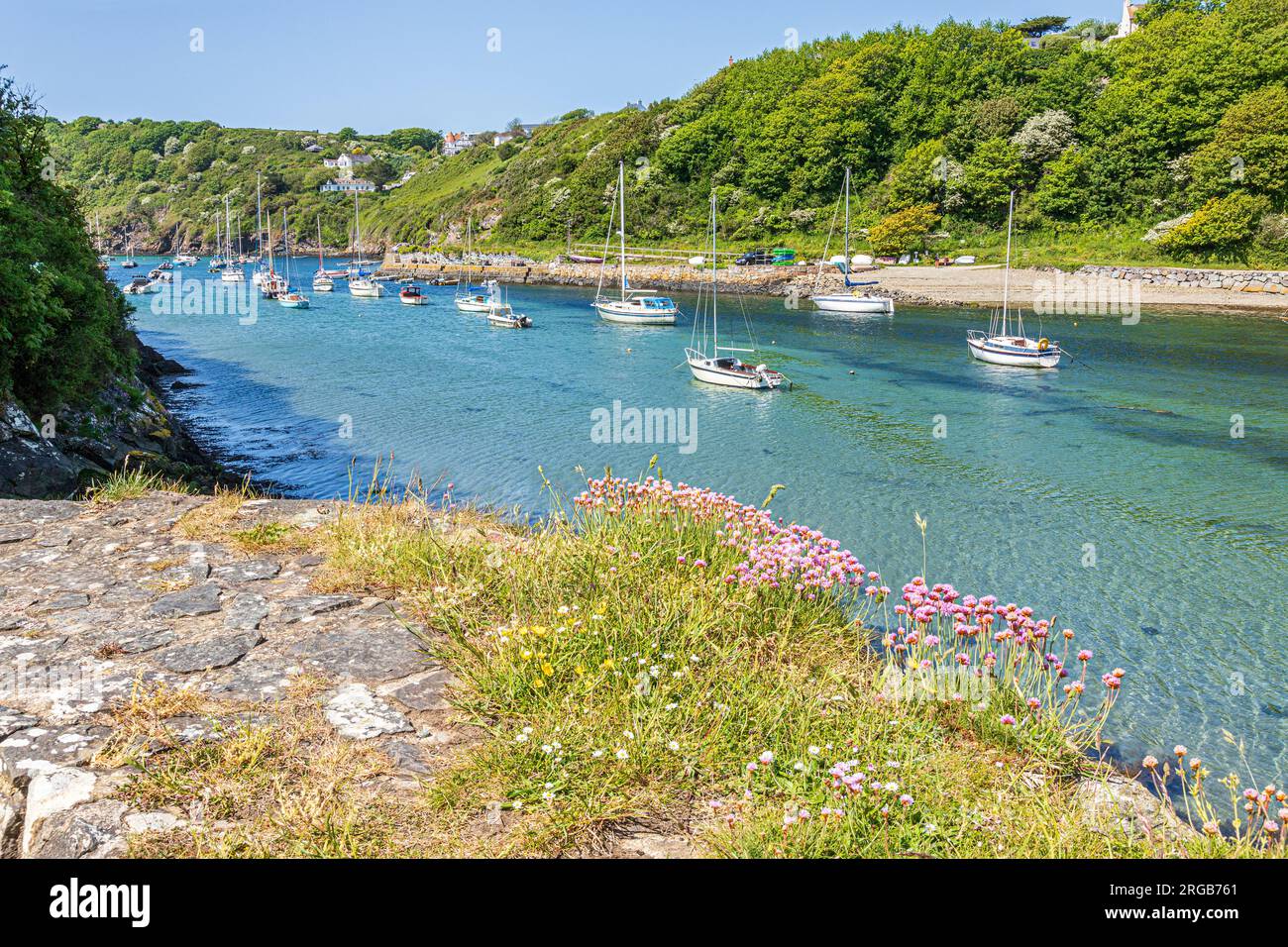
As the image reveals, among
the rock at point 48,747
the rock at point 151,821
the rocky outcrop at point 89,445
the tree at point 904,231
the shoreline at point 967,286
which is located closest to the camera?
the rock at point 151,821

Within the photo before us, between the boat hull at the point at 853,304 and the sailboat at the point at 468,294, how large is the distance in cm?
2556

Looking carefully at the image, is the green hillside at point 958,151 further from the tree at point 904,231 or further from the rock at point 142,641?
the rock at point 142,641

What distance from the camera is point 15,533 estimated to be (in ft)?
22.0

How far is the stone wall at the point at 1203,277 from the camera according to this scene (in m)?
60.2

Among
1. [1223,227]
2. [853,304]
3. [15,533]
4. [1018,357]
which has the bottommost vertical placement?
[15,533]

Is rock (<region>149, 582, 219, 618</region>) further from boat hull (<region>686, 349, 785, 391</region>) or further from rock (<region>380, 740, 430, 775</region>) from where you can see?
boat hull (<region>686, 349, 785, 391</region>)

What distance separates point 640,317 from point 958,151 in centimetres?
5413

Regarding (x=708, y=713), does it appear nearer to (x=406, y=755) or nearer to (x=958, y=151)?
(x=406, y=755)

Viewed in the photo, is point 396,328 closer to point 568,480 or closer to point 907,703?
point 568,480

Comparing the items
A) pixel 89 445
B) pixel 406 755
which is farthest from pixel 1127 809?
pixel 89 445

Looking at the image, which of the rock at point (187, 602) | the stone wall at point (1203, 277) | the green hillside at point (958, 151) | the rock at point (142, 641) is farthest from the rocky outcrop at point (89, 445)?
the stone wall at point (1203, 277)

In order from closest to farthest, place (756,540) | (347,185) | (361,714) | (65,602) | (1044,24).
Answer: (361,714), (65,602), (756,540), (1044,24), (347,185)

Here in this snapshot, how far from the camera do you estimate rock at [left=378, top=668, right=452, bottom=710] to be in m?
4.51
